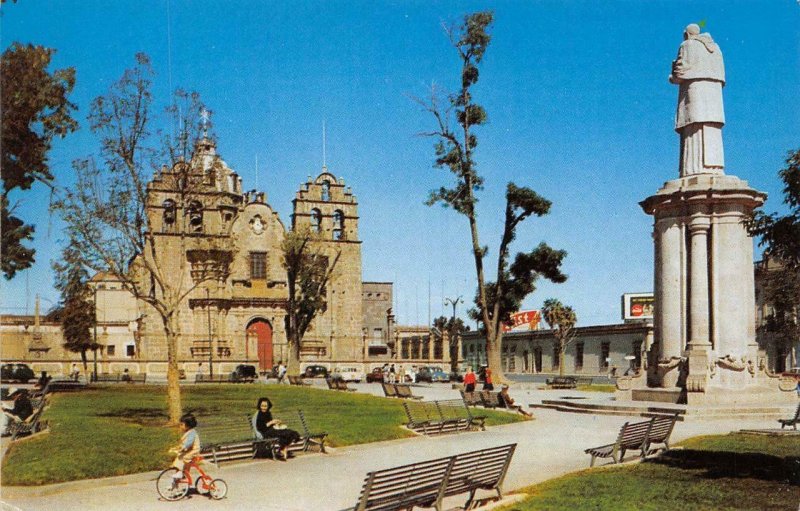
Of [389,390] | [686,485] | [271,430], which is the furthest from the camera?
[389,390]

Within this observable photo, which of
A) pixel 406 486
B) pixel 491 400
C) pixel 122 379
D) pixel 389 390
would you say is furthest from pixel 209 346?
pixel 406 486

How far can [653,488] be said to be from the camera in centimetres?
1088

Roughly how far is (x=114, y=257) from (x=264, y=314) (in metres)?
40.0

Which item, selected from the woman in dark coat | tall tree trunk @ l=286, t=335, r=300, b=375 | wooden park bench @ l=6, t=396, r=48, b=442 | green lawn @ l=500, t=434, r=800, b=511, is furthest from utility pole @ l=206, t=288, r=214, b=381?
green lawn @ l=500, t=434, r=800, b=511

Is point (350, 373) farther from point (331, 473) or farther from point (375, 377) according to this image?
point (331, 473)

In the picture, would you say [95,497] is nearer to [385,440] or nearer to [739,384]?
[385,440]

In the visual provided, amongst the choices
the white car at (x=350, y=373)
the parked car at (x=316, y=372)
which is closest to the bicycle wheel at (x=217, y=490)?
the white car at (x=350, y=373)

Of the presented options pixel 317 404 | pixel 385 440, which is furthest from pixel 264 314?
pixel 385 440

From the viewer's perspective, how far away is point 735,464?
42.3 feet

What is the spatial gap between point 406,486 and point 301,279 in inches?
1690

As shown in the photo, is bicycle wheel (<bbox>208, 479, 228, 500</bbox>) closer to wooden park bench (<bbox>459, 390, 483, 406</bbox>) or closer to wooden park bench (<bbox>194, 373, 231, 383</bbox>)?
wooden park bench (<bbox>459, 390, 483, 406</bbox>)

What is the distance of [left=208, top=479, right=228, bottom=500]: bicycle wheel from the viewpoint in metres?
10.2

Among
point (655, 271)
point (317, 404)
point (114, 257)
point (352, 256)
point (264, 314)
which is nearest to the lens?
point (114, 257)

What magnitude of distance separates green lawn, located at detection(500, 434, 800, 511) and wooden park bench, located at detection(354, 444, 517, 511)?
0.48 m
